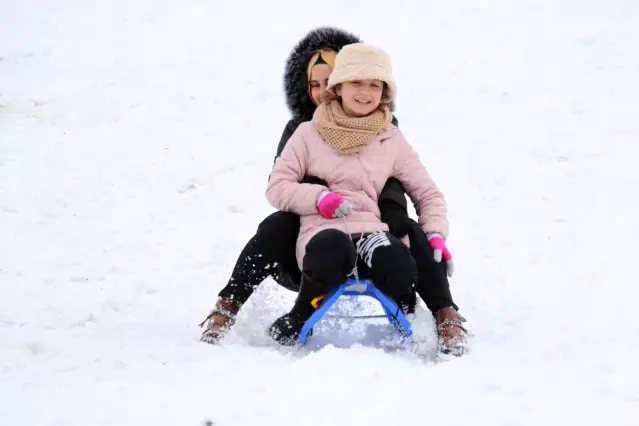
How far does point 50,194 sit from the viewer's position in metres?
6.42

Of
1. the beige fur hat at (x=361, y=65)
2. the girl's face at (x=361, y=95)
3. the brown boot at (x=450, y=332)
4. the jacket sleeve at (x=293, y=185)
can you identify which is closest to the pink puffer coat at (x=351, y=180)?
the jacket sleeve at (x=293, y=185)

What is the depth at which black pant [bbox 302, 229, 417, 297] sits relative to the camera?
298cm

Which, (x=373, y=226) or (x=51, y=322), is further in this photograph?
(x=51, y=322)

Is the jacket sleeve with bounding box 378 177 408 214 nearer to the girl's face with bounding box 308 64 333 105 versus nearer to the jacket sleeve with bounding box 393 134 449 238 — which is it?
the jacket sleeve with bounding box 393 134 449 238

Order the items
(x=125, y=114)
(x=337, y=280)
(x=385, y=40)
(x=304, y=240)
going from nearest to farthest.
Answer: (x=337, y=280), (x=304, y=240), (x=125, y=114), (x=385, y=40)

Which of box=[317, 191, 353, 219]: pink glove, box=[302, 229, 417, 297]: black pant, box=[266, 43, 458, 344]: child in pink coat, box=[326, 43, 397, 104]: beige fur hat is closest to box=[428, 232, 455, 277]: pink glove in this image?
box=[266, 43, 458, 344]: child in pink coat

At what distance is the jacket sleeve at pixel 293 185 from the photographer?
3.21m

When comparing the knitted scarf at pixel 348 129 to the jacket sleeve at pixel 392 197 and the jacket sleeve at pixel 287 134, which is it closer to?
the jacket sleeve at pixel 392 197

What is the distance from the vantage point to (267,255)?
3.36 m

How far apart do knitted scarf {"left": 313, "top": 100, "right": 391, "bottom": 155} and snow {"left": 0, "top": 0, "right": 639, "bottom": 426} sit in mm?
838

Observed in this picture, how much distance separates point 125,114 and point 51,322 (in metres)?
4.78

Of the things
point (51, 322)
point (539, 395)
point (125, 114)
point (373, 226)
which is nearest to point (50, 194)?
point (125, 114)

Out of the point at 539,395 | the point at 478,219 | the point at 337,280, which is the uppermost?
the point at 337,280

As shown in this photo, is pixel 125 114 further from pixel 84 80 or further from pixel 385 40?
pixel 385 40
